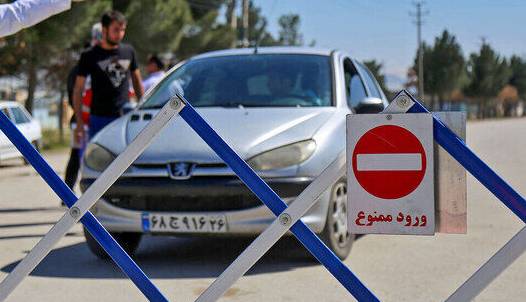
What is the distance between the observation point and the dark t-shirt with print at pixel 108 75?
25.6ft

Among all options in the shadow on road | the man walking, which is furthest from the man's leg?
the shadow on road

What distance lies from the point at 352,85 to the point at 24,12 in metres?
3.56

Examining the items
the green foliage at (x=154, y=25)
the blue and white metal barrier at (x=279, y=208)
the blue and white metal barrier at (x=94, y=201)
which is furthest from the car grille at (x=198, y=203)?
the green foliage at (x=154, y=25)

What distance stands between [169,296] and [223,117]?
4.87ft

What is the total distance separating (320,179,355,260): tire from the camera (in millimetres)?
5742

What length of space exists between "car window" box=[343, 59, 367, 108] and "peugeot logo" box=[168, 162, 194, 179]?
1.58 m

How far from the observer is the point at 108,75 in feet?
26.0

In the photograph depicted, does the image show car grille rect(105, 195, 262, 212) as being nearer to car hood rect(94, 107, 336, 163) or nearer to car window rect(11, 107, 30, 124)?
car hood rect(94, 107, 336, 163)

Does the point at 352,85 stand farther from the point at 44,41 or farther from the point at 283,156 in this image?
the point at 44,41

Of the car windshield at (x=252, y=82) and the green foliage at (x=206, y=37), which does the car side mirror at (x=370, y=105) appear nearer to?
the car windshield at (x=252, y=82)

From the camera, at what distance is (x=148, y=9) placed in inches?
1437

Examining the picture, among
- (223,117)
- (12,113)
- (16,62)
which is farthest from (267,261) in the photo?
(16,62)

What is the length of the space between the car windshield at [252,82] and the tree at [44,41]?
848 inches

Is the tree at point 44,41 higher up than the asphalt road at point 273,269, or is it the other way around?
the asphalt road at point 273,269
